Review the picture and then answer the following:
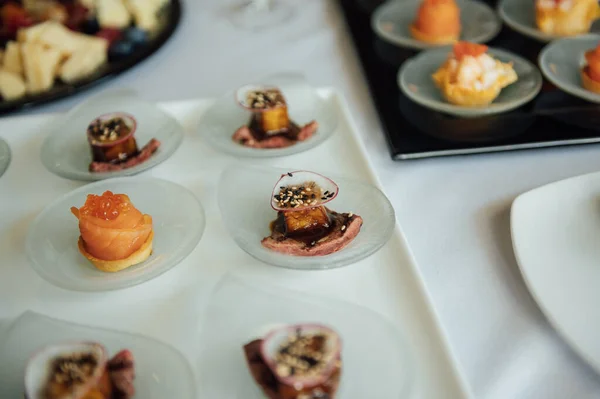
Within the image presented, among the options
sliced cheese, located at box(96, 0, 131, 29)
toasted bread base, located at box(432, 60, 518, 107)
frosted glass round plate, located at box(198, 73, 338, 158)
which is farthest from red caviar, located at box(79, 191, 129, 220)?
sliced cheese, located at box(96, 0, 131, 29)

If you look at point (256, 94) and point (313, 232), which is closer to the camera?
point (313, 232)

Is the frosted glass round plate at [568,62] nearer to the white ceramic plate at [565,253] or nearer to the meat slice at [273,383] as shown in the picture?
the white ceramic plate at [565,253]

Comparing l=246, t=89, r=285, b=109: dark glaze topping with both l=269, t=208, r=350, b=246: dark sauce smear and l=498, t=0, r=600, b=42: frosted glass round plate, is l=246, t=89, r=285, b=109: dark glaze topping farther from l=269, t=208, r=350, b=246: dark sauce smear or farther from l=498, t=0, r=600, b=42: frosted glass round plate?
l=498, t=0, r=600, b=42: frosted glass round plate

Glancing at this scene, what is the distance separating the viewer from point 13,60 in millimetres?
1487

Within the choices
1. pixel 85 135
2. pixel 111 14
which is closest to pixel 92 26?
pixel 111 14

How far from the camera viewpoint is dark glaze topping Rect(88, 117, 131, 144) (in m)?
Result: 1.13

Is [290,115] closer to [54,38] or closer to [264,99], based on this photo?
[264,99]

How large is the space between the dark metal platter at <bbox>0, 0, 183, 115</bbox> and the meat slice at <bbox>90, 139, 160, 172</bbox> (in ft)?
1.15

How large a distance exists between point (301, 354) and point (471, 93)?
76cm

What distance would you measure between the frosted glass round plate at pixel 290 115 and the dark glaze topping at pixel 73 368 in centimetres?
54

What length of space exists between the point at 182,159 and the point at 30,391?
0.60 metres

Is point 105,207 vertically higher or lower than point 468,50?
higher

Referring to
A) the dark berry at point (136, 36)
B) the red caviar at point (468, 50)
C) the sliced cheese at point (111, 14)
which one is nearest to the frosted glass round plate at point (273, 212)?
the red caviar at point (468, 50)

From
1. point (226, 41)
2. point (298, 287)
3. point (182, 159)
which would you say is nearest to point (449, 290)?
point (298, 287)
